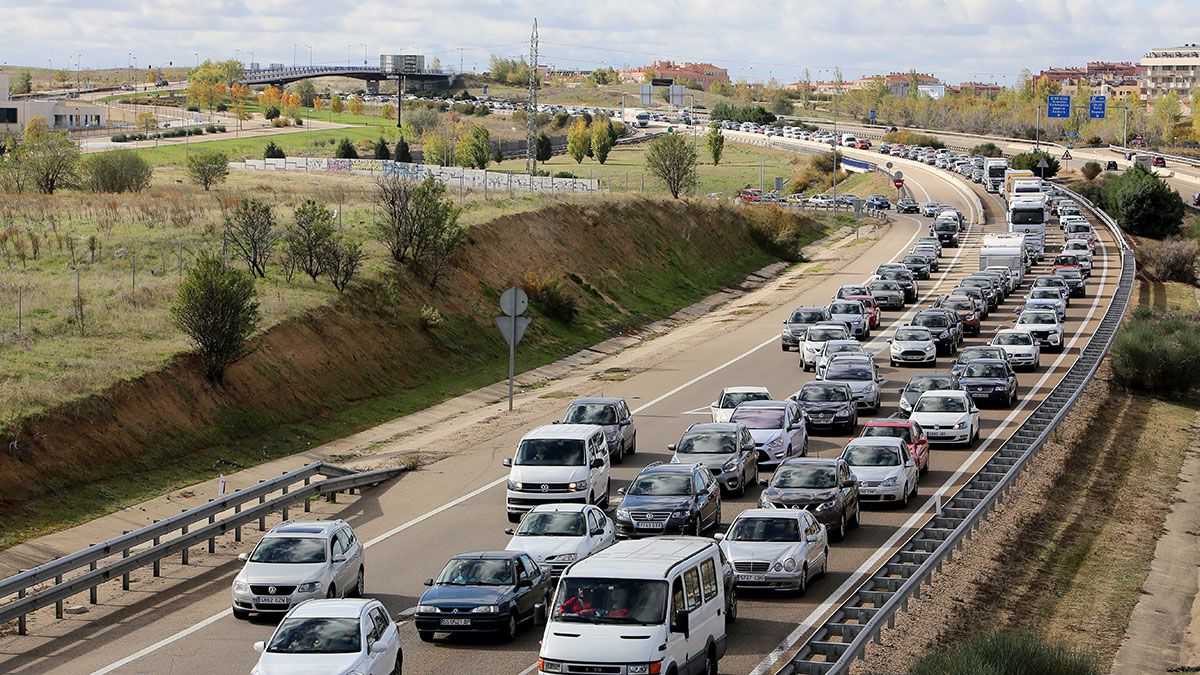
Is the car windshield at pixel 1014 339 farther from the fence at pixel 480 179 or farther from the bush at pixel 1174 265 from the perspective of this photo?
the bush at pixel 1174 265

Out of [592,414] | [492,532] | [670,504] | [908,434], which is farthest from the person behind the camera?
[592,414]

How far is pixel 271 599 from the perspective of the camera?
21828 millimetres

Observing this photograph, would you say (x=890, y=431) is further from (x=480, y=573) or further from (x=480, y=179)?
(x=480, y=179)

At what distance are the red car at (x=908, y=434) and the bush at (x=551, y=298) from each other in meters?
29.6

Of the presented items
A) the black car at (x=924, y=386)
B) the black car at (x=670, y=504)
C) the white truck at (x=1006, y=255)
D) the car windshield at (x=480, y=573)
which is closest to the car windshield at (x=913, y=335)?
the black car at (x=924, y=386)

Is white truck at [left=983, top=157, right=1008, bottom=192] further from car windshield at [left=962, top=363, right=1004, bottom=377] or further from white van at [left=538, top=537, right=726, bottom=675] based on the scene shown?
white van at [left=538, top=537, right=726, bottom=675]

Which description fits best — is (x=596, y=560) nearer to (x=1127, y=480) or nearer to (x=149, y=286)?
(x=1127, y=480)

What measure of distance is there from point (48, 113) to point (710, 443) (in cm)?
15085

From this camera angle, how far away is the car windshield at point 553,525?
2386 centimetres

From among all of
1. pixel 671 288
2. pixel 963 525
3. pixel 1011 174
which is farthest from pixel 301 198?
pixel 1011 174

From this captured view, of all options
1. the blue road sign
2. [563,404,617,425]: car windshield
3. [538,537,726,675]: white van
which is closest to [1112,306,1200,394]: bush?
[563,404,617,425]: car windshield

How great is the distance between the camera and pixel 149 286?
46.4 meters

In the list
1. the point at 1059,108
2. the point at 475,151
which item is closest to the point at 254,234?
the point at 475,151

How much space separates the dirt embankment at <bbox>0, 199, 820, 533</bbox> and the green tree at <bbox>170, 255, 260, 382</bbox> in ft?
1.89
